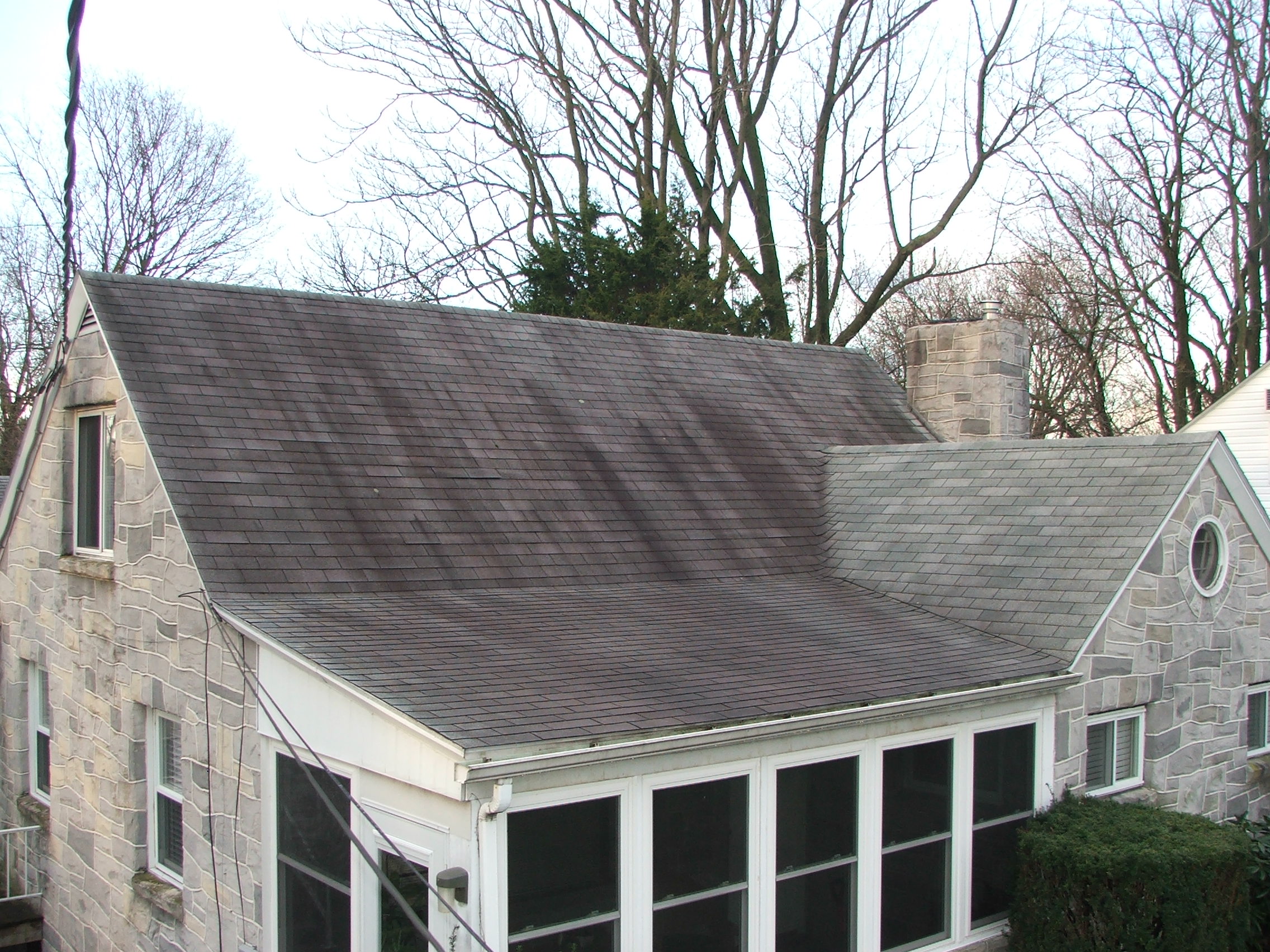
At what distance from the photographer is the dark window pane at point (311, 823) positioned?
23.7 ft

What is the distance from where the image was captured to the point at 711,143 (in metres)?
28.4

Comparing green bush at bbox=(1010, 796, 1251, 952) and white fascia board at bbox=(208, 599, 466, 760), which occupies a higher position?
white fascia board at bbox=(208, 599, 466, 760)

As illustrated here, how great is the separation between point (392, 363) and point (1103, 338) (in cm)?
2319

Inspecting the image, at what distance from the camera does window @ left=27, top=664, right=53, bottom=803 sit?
1136cm

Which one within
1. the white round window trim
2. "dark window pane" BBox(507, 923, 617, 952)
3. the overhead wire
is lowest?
"dark window pane" BBox(507, 923, 617, 952)

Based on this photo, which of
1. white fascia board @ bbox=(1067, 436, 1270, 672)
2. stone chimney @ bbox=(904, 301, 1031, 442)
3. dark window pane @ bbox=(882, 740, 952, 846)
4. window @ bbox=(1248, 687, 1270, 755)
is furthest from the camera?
stone chimney @ bbox=(904, 301, 1031, 442)

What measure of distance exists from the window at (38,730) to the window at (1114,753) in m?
9.57

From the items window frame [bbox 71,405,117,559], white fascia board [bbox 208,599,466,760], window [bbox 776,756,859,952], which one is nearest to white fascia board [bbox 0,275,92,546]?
window frame [bbox 71,405,117,559]

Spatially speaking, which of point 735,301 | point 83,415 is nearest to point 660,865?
point 83,415

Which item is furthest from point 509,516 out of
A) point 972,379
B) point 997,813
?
point 972,379

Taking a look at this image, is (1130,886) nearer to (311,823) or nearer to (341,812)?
(341,812)

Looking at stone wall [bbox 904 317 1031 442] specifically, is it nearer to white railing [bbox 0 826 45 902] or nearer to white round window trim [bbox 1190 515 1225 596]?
white round window trim [bbox 1190 515 1225 596]

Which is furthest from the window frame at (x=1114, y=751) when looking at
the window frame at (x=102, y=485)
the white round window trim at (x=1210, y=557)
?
the window frame at (x=102, y=485)

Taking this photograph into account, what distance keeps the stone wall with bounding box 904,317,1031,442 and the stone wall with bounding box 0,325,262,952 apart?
9624mm
